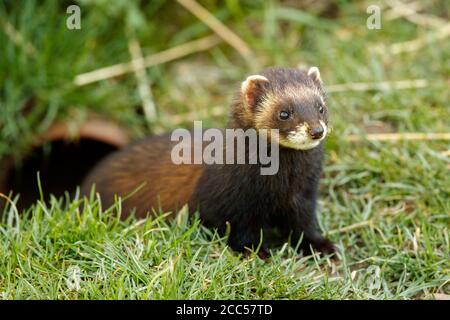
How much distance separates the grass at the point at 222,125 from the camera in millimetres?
4617

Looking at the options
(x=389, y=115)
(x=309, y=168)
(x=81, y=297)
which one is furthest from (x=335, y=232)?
(x=81, y=297)

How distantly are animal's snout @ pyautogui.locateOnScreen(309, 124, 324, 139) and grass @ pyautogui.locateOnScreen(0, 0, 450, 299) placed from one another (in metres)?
0.88

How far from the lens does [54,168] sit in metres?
8.51

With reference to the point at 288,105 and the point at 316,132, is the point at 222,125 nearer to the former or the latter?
the point at 288,105

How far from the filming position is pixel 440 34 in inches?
310

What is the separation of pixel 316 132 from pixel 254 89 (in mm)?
628

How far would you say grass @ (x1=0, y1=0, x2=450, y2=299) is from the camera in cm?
462

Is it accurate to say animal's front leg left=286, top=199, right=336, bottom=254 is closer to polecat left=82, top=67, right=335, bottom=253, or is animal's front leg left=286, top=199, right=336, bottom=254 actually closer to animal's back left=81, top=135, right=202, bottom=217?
polecat left=82, top=67, right=335, bottom=253

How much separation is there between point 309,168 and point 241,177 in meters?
0.49

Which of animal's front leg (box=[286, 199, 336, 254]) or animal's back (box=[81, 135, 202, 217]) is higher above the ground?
animal's back (box=[81, 135, 202, 217])

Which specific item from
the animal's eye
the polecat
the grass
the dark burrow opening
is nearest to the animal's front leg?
the polecat

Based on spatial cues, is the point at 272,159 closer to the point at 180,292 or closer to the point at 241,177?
the point at 241,177

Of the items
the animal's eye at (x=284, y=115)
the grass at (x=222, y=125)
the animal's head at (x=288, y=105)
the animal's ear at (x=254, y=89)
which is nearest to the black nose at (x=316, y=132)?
the animal's head at (x=288, y=105)

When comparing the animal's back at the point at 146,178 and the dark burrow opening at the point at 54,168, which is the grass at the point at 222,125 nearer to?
the animal's back at the point at 146,178
